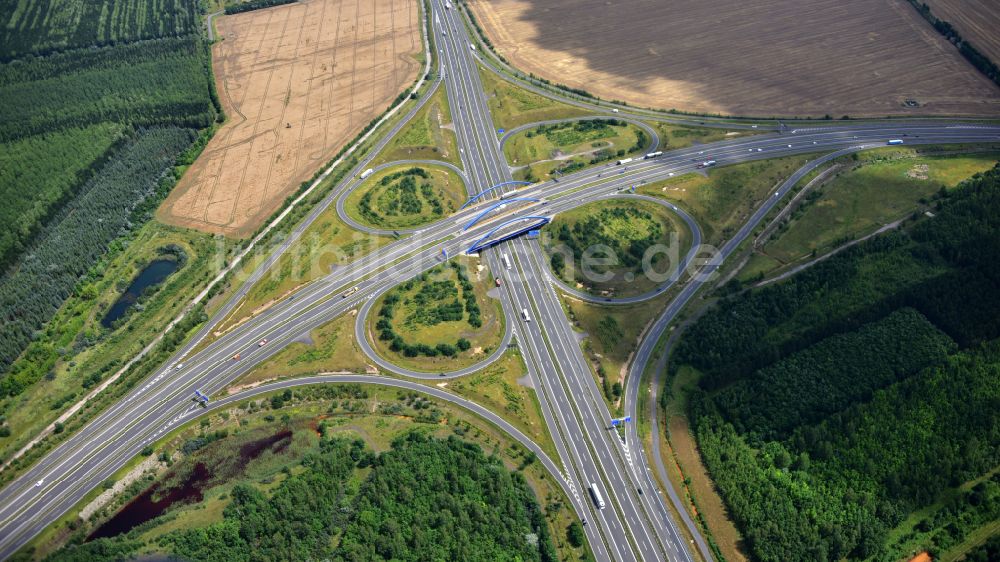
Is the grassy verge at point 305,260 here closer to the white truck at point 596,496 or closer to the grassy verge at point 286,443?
the grassy verge at point 286,443

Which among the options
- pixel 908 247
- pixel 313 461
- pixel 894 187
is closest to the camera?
pixel 313 461

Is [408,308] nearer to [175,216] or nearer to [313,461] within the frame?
[313,461]

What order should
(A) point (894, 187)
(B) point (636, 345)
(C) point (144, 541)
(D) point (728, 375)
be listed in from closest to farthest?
(C) point (144, 541) → (D) point (728, 375) → (B) point (636, 345) → (A) point (894, 187)

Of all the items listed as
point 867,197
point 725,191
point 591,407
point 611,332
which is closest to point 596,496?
point 591,407

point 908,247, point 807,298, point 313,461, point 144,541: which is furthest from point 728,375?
point 144,541

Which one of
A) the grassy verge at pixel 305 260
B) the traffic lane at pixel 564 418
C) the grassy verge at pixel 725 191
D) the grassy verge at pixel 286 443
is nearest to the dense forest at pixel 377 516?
the grassy verge at pixel 286 443

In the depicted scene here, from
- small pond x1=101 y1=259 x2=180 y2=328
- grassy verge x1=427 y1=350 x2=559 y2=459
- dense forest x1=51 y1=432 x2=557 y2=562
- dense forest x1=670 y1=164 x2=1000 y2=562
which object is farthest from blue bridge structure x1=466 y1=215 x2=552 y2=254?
small pond x1=101 y1=259 x2=180 y2=328
